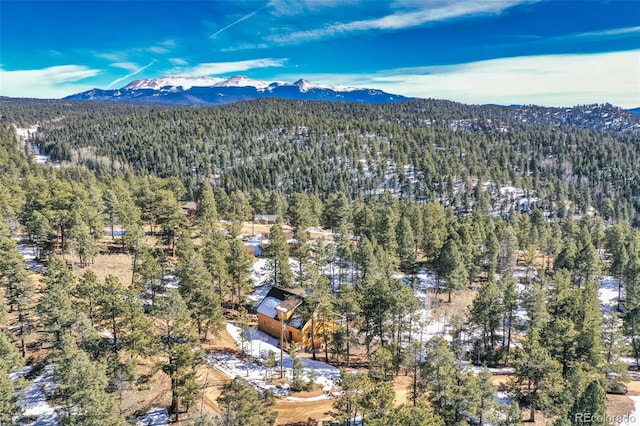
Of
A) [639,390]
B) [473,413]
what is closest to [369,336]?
[473,413]

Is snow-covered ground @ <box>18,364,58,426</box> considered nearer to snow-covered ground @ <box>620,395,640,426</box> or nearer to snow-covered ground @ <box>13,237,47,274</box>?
snow-covered ground @ <box>13,237,47,274</box>

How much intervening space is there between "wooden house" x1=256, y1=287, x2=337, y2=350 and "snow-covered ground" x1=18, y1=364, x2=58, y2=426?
23.6 m

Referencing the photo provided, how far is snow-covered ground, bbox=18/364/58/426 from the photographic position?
29.0 metres

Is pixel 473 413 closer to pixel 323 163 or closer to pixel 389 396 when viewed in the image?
pixel 389 396

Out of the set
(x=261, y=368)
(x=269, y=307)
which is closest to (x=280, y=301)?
(x=269, y=307)

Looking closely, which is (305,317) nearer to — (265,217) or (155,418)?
(155,418)

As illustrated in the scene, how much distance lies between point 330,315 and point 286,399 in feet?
32.6

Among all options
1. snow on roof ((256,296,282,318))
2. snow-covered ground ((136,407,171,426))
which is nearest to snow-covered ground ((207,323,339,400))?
snow on roof ((256,296,282,318))

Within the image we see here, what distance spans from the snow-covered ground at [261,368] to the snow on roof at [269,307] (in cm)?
364

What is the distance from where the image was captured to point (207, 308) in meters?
41.3

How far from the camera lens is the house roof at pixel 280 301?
49.6 metres

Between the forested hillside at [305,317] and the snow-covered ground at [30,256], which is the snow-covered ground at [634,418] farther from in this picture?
the snow-covered ground at [30,256]

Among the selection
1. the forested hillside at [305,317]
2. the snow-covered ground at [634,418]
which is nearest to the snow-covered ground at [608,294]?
the forested hillside at [305,317]

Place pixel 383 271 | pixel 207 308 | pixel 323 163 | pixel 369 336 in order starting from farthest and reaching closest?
pixel 323 163
pixel 383 271
pixel 369 336
pixel 207 308
